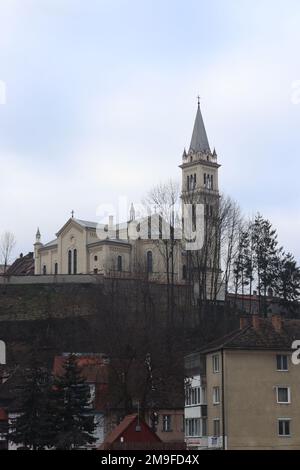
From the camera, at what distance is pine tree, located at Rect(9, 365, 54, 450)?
148 feet

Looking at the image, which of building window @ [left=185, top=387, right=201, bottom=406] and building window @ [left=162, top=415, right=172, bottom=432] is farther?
building window @ [left=162, top=415, right=172, bottom=432]

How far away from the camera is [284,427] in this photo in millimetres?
51750

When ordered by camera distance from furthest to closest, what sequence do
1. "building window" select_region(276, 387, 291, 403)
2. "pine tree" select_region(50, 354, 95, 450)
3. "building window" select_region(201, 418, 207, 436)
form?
"building window" select_region(201, 418, 207, 436)
"building window" select_region(276, 387, 291, 403)
"pine tree" select_region(50, 354, 95, 450)

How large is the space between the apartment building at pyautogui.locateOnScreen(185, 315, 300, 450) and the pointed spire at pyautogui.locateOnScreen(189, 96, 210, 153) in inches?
2962

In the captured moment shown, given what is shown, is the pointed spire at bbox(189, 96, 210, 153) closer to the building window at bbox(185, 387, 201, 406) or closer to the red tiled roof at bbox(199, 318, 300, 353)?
the building window at bbox(185, 387, 201, 406)

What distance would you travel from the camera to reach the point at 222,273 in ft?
300

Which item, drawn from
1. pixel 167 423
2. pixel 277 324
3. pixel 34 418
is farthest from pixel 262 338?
pixel 34 418

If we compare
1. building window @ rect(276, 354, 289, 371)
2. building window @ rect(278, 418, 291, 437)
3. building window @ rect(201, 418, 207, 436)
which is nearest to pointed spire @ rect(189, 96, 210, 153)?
building window @ rect(201, 418, 207, 436)

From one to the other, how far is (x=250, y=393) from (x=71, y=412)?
11.4m

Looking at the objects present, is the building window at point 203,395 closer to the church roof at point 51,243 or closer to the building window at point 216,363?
the building window at point 216,363

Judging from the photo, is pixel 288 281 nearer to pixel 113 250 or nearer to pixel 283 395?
pixel 113 250

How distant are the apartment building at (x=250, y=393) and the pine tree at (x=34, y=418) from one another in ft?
35.4

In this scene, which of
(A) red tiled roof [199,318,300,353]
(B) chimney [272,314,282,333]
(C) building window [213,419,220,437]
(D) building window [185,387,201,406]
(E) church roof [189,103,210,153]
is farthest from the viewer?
(E) church roof [189,103,210,153]
